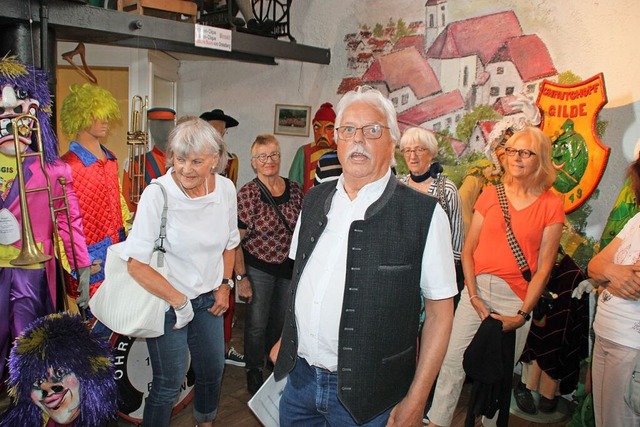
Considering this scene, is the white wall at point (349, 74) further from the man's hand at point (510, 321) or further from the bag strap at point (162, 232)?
the bag strap at point (162, 232)

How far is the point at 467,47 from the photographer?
4.30m

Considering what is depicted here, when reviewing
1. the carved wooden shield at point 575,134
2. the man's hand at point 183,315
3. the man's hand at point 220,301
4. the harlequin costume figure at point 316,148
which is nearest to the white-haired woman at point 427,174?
the carved wooden shield at point 575,134

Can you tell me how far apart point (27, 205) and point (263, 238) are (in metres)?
1.34

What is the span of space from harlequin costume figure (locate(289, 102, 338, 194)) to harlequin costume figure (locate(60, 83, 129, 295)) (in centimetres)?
176

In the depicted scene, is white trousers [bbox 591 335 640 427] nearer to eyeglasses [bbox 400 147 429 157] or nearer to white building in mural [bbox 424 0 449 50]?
eyeglasses [bbox 400 147 429 157]

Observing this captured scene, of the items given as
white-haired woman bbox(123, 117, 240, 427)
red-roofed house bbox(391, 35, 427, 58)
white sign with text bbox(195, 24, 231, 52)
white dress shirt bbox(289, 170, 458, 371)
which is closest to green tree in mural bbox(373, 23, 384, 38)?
red-roofed house bbox(391, 35, 427, 58)

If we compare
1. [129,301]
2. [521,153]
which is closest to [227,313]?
[129,301]

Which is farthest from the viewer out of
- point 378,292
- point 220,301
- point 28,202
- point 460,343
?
point 460,343

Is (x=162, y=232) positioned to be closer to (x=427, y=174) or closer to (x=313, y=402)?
(x=313, y=402)

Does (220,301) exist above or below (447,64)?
below

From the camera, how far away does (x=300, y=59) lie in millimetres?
4945

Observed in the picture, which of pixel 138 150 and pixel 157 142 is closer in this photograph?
pixel 138 150

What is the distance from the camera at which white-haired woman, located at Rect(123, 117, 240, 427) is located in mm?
2262

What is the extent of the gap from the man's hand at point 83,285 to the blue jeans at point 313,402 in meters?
1.61
